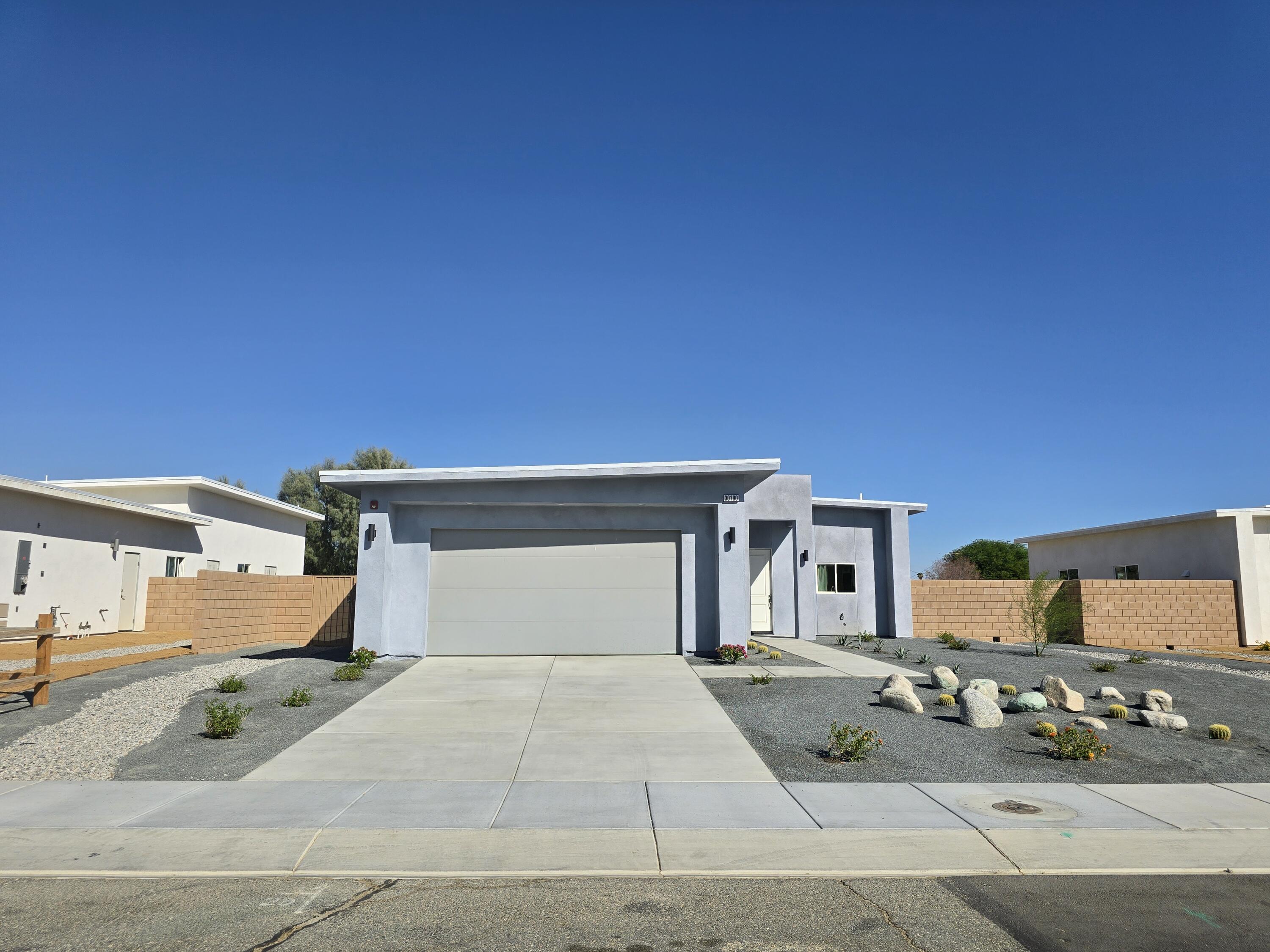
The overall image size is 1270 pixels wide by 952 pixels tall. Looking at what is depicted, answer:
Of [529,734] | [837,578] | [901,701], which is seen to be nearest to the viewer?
[529,734]

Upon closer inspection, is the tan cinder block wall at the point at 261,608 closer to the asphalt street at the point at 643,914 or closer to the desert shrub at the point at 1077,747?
the asphalt street at the point at 643,914

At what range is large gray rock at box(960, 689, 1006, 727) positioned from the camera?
→ 10148 millimetres

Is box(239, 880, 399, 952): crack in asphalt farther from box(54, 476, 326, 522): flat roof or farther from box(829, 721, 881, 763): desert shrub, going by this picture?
box(54, 476, 326, 522): flat roof

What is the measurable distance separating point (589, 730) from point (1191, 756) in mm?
6940

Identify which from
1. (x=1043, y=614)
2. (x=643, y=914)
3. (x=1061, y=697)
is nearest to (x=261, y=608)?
(x=1061, y=697)

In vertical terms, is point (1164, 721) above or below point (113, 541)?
below

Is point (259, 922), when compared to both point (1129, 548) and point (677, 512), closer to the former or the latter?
point (677, 512)

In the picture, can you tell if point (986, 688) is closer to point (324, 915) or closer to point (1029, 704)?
point (1029, 704)

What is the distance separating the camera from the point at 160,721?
1016 cm

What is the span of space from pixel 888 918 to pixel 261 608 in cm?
1819

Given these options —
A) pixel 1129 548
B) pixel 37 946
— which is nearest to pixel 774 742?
pixel 37 946

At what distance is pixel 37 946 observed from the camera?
4363mm

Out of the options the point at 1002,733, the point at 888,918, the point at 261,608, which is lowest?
the point at 888,918

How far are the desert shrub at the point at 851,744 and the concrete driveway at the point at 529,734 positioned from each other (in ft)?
3.01
